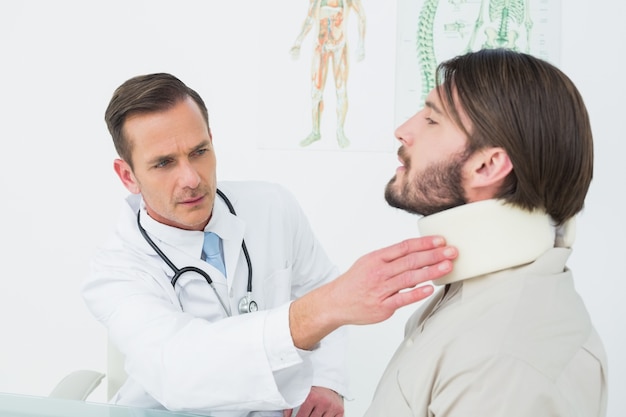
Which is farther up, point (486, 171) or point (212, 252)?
point (486, 171)

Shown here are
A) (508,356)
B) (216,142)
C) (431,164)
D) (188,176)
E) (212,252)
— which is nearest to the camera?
(508,356)

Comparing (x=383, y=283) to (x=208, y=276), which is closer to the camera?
(x=383, y=283)

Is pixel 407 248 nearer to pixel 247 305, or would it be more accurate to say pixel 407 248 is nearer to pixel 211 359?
pixel 211 359

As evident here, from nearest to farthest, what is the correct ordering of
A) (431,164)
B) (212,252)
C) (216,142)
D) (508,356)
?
(508,356) → (431,164) → (212,252) → (216,142)

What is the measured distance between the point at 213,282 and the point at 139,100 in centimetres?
43

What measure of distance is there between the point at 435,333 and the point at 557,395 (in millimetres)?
Result: 209

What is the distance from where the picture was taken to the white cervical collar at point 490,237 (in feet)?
3.83

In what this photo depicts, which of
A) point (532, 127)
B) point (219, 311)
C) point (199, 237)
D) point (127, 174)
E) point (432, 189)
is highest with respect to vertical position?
point (532, 127)

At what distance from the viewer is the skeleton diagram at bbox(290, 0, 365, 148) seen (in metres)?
3.06

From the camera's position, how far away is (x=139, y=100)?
166 cm

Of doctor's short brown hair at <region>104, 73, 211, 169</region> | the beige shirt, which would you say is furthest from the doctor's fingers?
doctor's short brown hair at <region>104, 73, 211, 169</region>

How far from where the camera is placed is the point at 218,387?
131 cm

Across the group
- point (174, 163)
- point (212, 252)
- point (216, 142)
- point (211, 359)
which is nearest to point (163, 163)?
point (174, 163)

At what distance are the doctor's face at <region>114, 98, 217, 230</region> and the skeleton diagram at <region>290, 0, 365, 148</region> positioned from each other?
1421 millimetres
